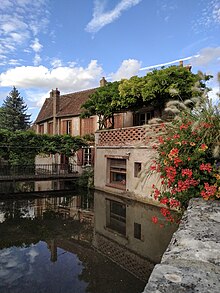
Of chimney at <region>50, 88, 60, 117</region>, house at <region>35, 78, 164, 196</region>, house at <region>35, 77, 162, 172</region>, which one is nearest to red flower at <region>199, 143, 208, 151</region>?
house at <region>35, 78, 164, 196</region>

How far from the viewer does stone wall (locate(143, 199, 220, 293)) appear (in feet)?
5.19

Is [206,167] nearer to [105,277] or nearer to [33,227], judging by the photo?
[105,277]

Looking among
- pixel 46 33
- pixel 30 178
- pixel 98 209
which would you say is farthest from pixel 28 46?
pixel 98 209

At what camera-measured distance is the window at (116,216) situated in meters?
8.00

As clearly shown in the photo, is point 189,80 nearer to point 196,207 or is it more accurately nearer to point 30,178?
point 196,207

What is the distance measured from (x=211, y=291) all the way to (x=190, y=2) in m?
9.59

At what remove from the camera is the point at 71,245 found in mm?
6480

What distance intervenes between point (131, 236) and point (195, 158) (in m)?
4.06

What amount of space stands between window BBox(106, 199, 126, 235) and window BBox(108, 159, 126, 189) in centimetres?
187


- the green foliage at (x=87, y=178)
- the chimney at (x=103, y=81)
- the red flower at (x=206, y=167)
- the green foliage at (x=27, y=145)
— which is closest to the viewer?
the red flower at (x=206, y=167)

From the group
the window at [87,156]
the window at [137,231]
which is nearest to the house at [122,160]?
the window at [137,231]

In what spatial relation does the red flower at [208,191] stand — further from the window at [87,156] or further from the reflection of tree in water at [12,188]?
the window at [87,156]

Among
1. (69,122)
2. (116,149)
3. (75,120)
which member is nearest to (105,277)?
(116,149)

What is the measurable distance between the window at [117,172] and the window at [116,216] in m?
1.87
